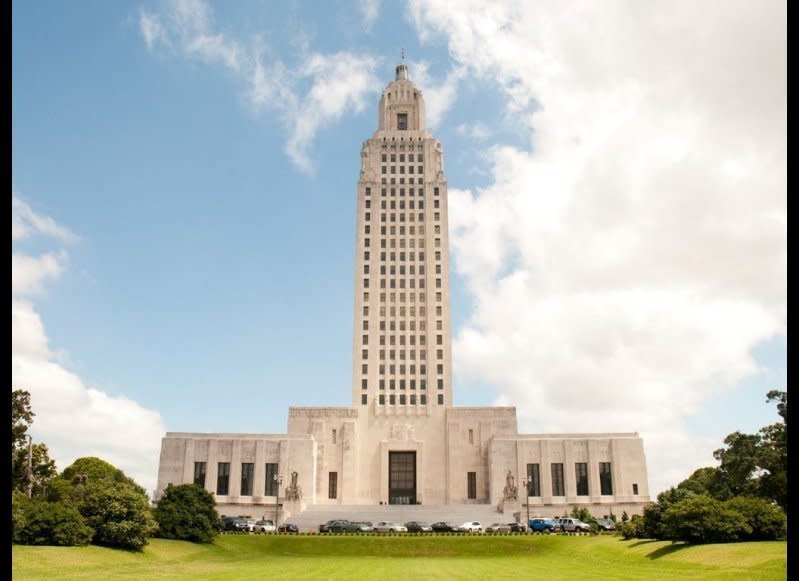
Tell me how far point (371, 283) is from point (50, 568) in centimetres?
6469

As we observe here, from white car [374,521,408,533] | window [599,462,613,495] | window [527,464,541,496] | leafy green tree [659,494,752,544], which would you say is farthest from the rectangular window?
leafy green tree [659,494,752,544]

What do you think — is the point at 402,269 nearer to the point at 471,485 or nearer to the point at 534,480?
the point at 471,485

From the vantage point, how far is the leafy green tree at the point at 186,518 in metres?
48.2

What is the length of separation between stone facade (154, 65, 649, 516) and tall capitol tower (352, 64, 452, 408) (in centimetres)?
14

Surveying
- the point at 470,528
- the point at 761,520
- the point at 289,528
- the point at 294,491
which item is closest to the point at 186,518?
the point at 289,528

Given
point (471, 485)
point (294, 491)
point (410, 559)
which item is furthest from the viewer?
point (471, 485)

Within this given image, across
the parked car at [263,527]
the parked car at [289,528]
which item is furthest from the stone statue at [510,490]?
the parked car at [263,527]

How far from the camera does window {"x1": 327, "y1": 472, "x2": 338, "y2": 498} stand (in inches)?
3359

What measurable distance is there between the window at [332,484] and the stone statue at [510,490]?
19.5m

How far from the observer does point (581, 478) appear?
8056 centimetres

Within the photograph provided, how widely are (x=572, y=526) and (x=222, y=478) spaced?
39.0 metres

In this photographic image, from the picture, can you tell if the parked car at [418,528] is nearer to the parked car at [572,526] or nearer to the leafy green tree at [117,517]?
the parked car at [572,526]

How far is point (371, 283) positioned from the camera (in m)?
93.9

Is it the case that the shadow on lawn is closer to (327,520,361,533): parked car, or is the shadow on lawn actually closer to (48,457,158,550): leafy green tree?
(48,457,158,550): leafy green tree
